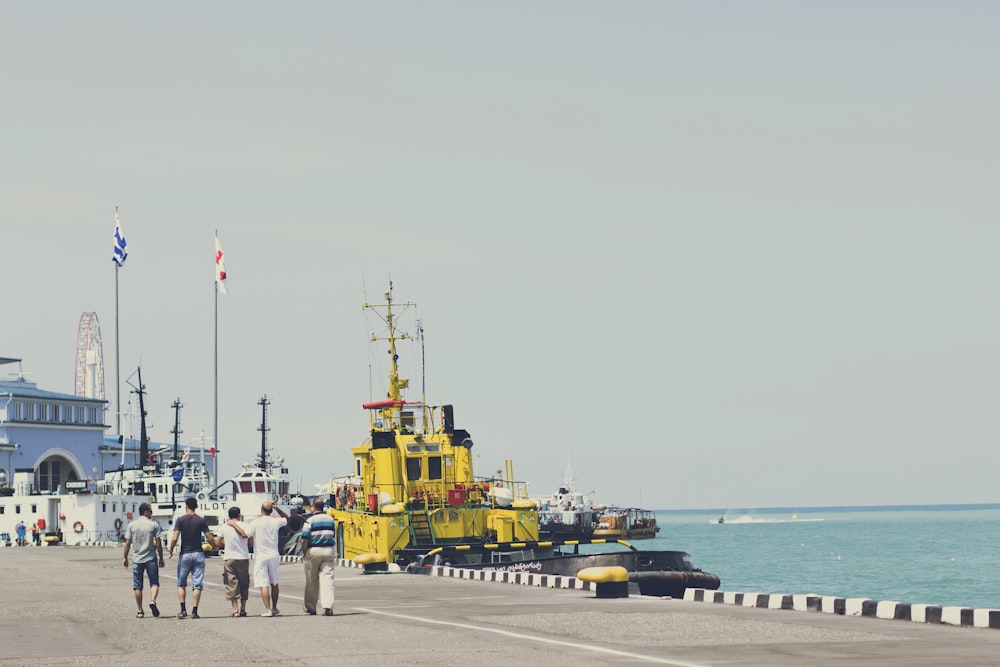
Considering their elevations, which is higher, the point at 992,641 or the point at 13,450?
the point at 13,450

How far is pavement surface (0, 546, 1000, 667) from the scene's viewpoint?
16.8m

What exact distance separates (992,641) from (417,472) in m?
30.4

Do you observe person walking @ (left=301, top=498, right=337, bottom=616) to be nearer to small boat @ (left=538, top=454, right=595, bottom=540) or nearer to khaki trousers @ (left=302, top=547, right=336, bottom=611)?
khaki trousers @ (left=302, top=547, right=336, bottom=611)

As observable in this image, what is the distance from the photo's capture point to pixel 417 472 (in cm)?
4728

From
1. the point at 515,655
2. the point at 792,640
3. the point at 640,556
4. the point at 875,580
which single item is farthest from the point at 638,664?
the point at 875,580

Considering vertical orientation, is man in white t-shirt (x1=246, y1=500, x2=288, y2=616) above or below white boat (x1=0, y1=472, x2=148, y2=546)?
below

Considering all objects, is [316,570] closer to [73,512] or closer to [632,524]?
[73,512]

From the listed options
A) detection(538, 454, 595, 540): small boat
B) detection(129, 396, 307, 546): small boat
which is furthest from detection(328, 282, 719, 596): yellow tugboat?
detection(538, 454, 595, 540): small boat

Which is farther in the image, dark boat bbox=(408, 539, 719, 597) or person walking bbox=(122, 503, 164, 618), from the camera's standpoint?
dark boat bbox=(408, 539, 719, 597)

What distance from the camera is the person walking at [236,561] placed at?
82.3ft

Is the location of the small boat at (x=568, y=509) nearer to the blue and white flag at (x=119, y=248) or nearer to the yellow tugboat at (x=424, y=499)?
the blue and white flag at (x=119, y=248)

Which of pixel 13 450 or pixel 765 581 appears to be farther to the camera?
pixel 13 450

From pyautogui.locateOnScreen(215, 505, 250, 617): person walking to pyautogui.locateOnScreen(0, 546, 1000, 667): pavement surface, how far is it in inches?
15.9

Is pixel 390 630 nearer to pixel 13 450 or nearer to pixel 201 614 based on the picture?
pixel 201 614
